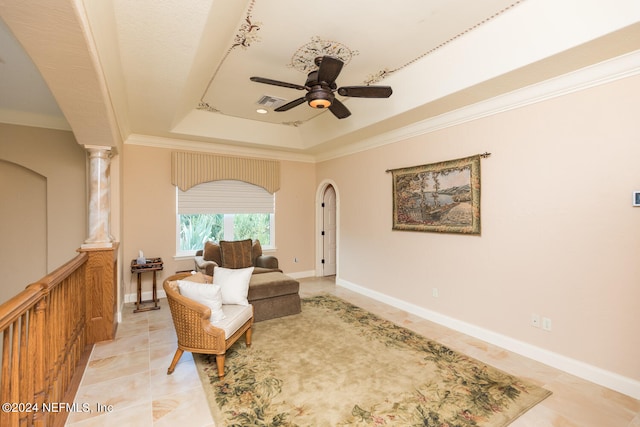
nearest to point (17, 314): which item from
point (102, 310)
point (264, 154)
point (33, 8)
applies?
point (33, 8)

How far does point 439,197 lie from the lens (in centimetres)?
387

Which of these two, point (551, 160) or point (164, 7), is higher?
point (164, 7)

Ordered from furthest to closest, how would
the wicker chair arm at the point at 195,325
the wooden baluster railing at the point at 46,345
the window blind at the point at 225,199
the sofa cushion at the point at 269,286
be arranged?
1. the window blind at the point at 225,199
2. the sofa cushion at the point at 269,286
3. the wicker chair arm at the point at 195,325
4. the wooden baluster railing at the point at 46,345

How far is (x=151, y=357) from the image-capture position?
2.96 m

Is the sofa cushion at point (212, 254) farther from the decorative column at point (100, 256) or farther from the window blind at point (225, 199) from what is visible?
the decorative column at point (100, 256)

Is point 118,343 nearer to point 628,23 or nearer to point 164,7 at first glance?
point 164,7

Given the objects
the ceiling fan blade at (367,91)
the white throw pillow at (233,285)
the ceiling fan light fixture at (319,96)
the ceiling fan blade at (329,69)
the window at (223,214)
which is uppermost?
the ceiling fan blade at (329,69)

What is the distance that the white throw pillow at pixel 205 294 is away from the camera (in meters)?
2.64

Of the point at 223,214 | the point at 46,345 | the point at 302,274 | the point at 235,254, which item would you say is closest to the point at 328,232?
the point at 302,274

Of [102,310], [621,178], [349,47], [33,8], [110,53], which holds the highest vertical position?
[349,47]

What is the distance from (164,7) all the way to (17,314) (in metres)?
1.86

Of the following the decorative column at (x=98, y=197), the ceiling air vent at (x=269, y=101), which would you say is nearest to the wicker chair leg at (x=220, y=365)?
the decorative column at (x=98, y=197)

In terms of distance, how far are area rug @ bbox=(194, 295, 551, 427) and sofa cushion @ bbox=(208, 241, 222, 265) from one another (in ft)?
5.52

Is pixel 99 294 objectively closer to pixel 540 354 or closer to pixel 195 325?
pixel 195 325
